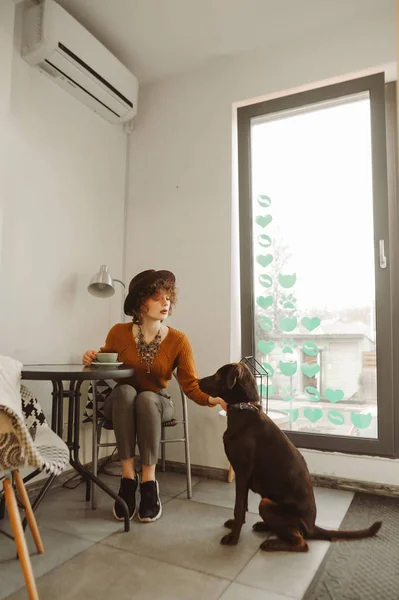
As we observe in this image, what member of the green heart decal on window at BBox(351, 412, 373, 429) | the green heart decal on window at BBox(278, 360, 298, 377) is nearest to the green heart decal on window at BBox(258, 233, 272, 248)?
the green heart decal on window at BBox(278, 360, 298, 377)

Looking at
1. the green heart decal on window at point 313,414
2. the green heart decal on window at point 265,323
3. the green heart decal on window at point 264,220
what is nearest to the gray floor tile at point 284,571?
the green heart decal on window at point 313,414

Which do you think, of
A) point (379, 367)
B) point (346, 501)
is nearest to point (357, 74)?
point (379, 367)

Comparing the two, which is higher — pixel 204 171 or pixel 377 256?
pixel 204 171

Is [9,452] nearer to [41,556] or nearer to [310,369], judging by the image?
[41,556]

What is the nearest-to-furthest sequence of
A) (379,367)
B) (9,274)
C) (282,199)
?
(9,274), (379,367), (282,199)

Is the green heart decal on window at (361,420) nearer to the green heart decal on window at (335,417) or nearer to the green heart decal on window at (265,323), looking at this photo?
the green heart decal on window at (335,417)

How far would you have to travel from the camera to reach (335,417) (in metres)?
2.52

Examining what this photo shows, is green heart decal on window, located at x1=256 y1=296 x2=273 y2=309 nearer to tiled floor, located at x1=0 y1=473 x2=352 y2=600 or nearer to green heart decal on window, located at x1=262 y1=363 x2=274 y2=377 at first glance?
green heart decal on window, located at x1=262 y1=363 x2=274 y2=377

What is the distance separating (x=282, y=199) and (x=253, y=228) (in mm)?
253

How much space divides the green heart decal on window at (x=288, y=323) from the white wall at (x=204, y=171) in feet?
0.97

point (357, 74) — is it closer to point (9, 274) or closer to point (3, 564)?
point (9, 274)

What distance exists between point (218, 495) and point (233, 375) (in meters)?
0.91

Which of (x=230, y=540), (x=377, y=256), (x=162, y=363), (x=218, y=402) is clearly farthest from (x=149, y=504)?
(x=377, y=256)

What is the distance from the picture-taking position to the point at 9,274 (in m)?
2.21
